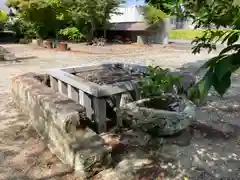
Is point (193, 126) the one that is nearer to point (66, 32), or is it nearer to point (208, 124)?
Result: point (208, 124)

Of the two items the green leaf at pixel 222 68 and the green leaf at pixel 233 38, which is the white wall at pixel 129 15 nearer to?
the green leaf at pixel 233 38

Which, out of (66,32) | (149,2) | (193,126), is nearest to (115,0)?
(66,32)

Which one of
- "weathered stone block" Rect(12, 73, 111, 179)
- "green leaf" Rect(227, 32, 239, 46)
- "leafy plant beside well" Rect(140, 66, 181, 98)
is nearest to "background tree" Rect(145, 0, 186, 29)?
"green leaf" Rect(227, 32, 239, 46)

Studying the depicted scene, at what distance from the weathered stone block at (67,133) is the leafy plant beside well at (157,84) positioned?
44.4 inches

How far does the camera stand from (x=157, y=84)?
348cm

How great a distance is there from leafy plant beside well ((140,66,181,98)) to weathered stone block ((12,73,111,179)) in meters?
1.13

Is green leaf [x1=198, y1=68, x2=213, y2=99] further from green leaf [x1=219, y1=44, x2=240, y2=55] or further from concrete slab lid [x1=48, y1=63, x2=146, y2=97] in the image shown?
concrete slab lid [x1=48, y1=63, x2=146, y2=97]

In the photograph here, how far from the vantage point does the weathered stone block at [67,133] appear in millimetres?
2283

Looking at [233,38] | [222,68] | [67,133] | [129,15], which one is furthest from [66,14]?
[222,68]

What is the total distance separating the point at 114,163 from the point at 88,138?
1.34 ft

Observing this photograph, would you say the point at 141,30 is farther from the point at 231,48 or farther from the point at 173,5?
the point at 231,48

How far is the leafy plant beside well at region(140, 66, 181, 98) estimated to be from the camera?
11.2 feet

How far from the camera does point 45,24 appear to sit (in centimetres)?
1880

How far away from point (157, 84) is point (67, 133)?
1.60m
